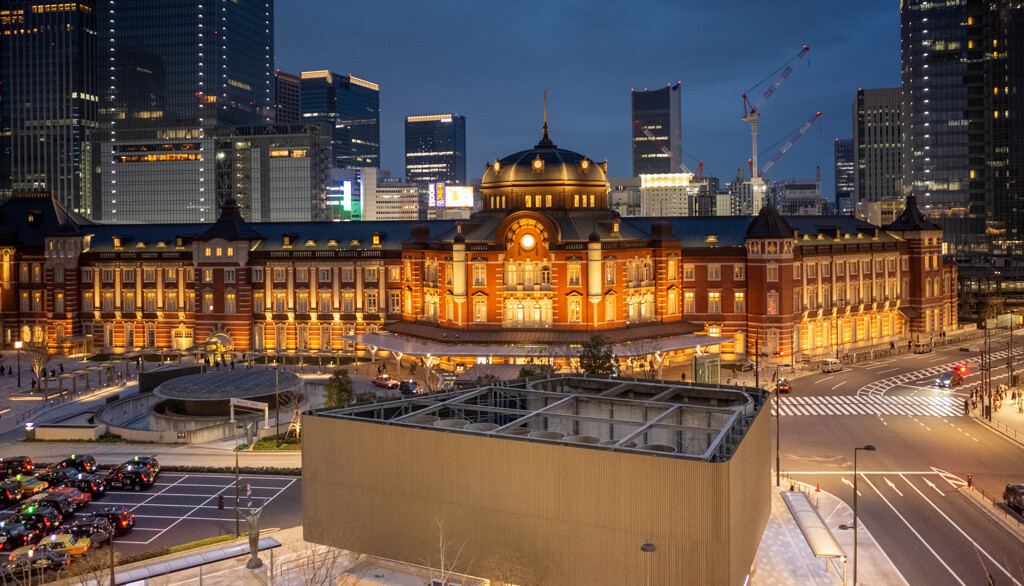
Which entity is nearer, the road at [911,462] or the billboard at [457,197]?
the road at [911,462]

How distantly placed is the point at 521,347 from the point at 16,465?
1819 inches

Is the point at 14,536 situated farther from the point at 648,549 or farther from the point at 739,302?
the point at 739,302

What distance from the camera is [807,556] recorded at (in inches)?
1747

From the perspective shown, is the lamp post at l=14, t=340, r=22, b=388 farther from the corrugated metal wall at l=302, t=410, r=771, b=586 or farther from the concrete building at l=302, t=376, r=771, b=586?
the corrugated metal wall at l=302, t=410, r=771, b=586

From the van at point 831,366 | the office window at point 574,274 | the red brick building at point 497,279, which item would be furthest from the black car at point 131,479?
the van at point 831,366

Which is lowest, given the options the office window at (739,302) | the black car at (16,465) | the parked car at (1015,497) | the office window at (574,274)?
the parked car at (1015,497)

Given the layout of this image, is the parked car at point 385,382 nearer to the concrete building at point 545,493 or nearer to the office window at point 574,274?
the office window at point 574,274

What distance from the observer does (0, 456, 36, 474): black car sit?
59.1 m

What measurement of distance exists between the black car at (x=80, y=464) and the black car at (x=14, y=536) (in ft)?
35.6

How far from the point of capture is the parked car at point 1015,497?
49625 mm

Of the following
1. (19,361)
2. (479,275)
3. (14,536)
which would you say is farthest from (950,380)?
(19,361)

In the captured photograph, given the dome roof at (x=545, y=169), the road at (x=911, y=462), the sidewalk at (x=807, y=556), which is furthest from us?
the dome roof at (x=545, y=169)

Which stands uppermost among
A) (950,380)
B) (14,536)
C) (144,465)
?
(950,380)

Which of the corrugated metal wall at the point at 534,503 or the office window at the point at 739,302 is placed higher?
the office window at the point at 739,302
